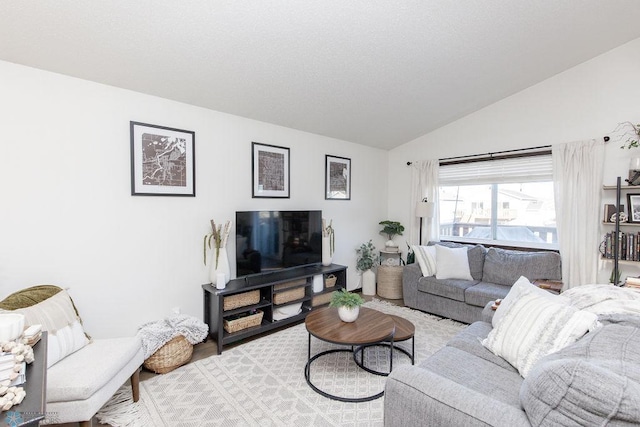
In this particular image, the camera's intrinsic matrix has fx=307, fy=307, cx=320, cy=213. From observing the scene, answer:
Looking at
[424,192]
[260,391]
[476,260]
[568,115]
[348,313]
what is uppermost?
[568,115]

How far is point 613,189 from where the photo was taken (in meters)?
3.19

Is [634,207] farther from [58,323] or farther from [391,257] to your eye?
[58,323]

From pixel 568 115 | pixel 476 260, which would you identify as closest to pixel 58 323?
pixel 476 260

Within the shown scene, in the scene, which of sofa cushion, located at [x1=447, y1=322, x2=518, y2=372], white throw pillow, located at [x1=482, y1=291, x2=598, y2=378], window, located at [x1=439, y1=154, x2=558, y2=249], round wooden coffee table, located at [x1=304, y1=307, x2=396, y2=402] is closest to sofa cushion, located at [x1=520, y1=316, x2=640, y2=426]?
white throw pillow, located at [x1=482, y1=291, x2=598, y2=378]

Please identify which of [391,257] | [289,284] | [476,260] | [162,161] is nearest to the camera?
[162,161]

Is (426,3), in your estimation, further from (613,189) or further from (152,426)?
(152,426)

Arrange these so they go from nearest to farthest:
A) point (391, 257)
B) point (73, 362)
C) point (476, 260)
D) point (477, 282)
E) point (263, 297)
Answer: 1. point (73, 362)
2. point (263, 297)
3. point (477, 282)
4. point (476, 260)
5. point (391, 257)

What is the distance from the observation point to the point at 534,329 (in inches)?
65.6

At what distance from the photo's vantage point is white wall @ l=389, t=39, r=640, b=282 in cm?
318

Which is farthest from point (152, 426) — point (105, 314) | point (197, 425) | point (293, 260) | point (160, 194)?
point (293, 260)

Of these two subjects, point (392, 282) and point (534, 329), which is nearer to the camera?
point (534, 329)

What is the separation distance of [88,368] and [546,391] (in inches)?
85.5

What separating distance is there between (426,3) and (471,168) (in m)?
2.68

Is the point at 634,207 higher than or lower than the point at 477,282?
higher
